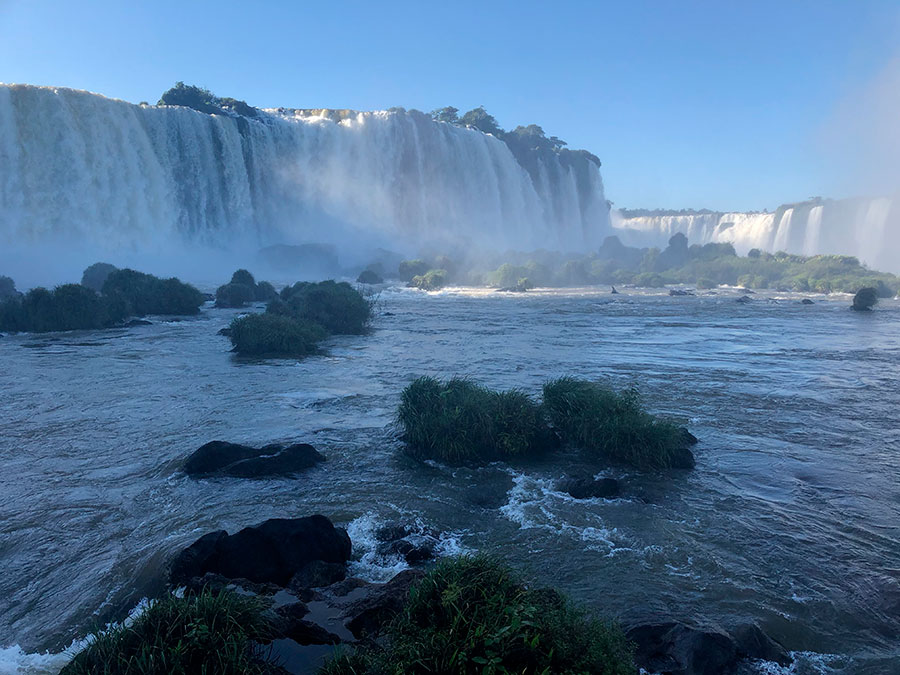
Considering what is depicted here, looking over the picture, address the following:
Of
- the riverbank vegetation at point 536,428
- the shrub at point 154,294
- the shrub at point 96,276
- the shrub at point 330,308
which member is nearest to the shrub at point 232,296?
the shrub at point 154,294

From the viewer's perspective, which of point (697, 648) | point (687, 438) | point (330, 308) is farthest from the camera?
point (330, 308)

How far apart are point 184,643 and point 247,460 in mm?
5730

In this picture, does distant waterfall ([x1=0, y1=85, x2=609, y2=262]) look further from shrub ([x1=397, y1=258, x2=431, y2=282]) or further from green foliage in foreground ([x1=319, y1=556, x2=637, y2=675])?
green foliage in foreground ([x1=319, y1=556, x2=637, y2=675])

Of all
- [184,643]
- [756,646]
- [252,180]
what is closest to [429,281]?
[252,180]

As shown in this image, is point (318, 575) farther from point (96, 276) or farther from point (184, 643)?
point (96, 276)

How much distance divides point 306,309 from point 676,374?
51.4 feet

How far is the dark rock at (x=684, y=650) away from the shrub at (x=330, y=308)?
878 inches

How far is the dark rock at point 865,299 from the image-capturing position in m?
36.4

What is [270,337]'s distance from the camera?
21.5 m

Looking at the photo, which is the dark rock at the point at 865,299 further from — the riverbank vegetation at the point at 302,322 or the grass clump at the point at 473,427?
the grass clump at the point at 473,427

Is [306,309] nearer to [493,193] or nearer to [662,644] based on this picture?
[662,644]

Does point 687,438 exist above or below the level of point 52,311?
below

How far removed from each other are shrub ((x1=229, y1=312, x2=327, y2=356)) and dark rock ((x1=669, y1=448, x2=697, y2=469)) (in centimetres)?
1475

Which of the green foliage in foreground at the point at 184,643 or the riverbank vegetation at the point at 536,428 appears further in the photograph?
the riverbank vegetation at the point at 536,428
